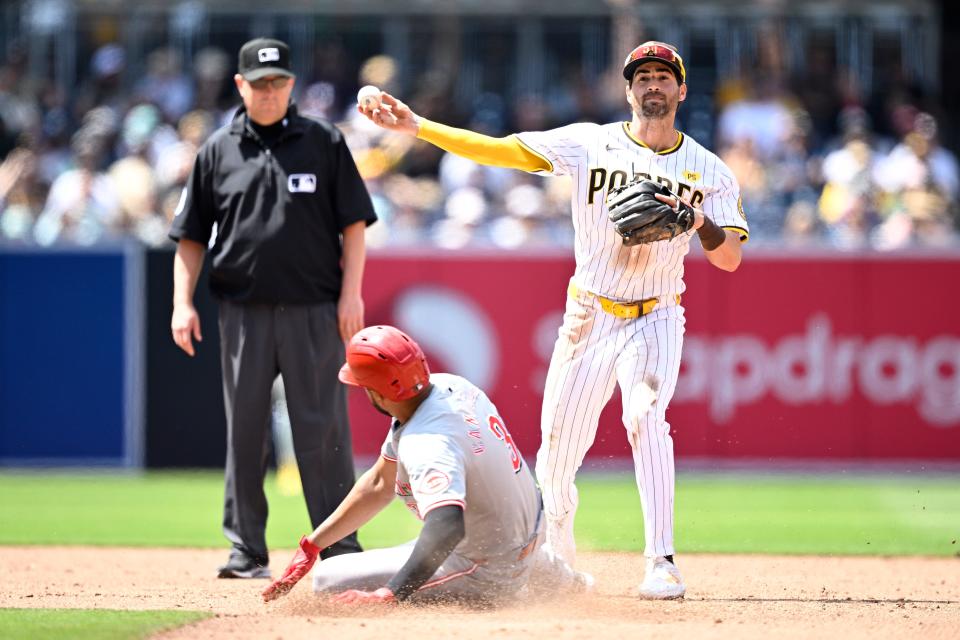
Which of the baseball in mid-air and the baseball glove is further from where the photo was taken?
the baseball in mid-air

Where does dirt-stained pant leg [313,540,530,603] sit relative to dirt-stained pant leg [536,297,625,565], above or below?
below

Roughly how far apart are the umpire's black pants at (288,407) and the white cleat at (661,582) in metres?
1.56

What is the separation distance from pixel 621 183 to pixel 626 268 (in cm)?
36

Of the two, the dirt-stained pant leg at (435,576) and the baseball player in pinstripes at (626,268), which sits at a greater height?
the baseball player in pinstripes at (626,268)

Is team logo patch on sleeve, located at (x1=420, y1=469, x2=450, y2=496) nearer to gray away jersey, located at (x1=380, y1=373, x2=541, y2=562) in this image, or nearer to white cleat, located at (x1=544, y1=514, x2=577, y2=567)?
gray away jersey, located at (x1=380, y1=373, x2=541, y2=562)

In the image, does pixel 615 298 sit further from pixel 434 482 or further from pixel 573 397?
pixel 434 482

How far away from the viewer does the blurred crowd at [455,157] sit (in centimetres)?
1329

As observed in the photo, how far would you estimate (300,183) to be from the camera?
6.98m

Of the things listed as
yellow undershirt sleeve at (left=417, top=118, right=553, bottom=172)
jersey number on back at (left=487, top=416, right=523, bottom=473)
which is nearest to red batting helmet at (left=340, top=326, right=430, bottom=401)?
jersey number on back at (left=487, top=416, right=523, bottom=473)

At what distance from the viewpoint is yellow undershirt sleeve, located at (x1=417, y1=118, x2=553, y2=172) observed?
6328 millimetres

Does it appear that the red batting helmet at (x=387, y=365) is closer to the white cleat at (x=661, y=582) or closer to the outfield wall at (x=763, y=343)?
the white cleat at (x=661, y=582)

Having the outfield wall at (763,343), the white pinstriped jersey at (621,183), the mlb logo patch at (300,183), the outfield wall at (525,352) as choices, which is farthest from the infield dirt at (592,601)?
the outfield wall at (763,343)

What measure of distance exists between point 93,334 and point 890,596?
7.50 metres

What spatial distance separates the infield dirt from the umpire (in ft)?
1.79
